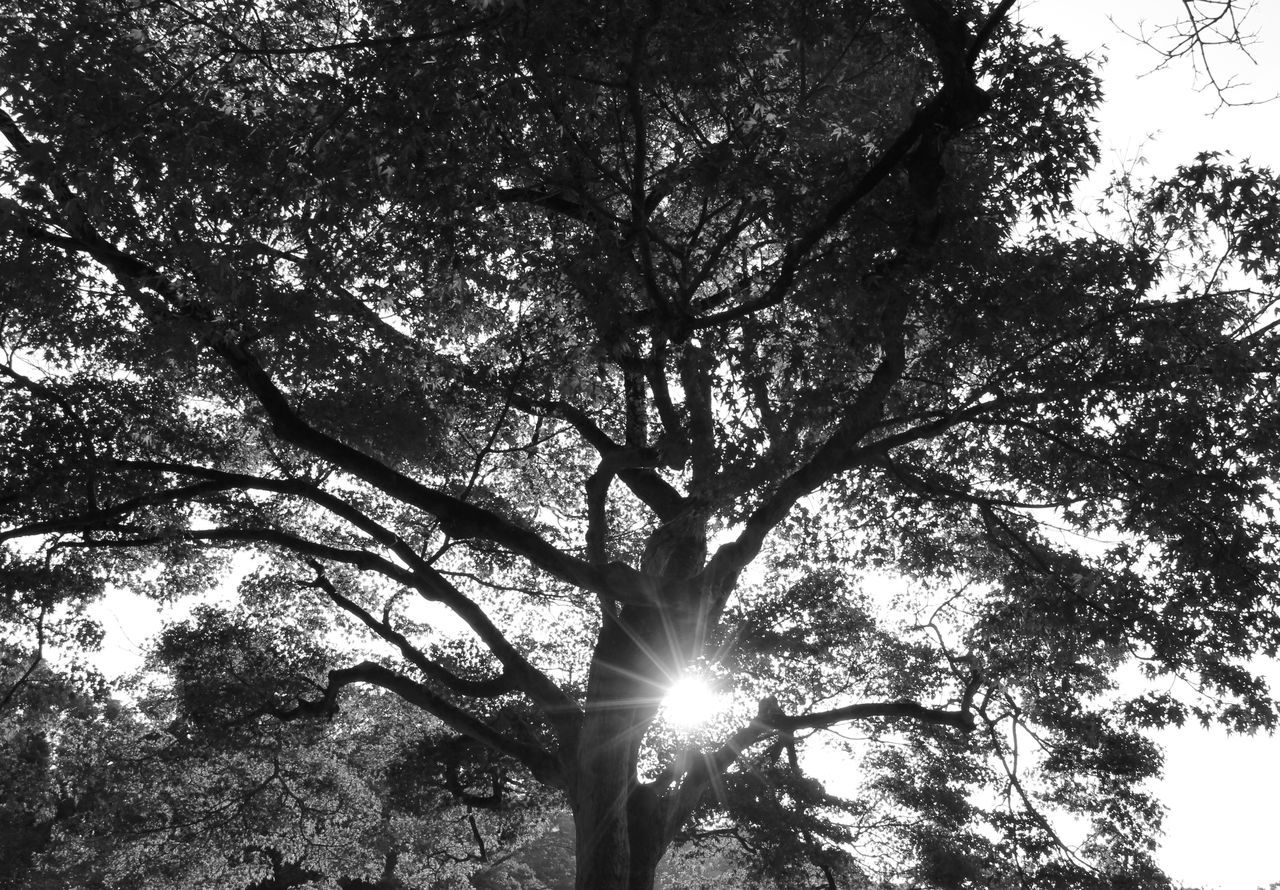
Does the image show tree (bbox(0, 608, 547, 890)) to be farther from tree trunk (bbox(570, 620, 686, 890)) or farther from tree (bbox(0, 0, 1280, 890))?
tree trunk (bbox(570, 620, 686, 890))

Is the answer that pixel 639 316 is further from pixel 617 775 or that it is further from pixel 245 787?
pixel 245 787

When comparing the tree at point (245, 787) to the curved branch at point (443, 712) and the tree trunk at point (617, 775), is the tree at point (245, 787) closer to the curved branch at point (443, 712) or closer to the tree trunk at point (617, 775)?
the curved branch at point (443, 712)

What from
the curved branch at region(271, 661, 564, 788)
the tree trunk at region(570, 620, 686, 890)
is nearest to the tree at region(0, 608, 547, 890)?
the curved branch at region(271, 661, 564, 788)

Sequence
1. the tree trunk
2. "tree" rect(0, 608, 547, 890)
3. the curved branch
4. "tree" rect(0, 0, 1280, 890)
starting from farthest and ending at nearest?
"tree" rect(0, 608, 547, 890), the curved branch, the tree trunk, "tree" rect(0, 0, 1280, 890)

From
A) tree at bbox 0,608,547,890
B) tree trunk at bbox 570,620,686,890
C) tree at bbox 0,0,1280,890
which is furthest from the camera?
tree at bbox 0,608,547,890

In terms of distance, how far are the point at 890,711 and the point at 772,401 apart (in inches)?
204

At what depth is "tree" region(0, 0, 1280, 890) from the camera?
6.05 metres

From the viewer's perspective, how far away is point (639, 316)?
7.39m

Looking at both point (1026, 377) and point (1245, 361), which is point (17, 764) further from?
point (1245, 361)

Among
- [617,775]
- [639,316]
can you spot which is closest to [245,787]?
[617,775]

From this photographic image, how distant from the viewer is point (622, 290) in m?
7.04

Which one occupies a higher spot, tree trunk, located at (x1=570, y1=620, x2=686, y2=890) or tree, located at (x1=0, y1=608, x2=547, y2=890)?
tree, located at (x1=0, y1=608, x2=547, y2=890)

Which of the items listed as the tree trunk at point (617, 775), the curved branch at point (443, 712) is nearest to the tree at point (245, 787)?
the curved branch at point (443, 712)

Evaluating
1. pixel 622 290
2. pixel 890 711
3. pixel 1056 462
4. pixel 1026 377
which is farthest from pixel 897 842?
pixel 622 290
